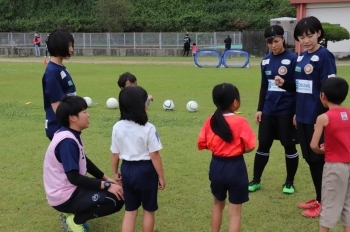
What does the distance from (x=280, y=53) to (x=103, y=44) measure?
33.8 metres

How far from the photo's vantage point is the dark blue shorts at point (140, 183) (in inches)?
148

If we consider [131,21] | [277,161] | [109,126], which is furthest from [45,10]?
[277,161]

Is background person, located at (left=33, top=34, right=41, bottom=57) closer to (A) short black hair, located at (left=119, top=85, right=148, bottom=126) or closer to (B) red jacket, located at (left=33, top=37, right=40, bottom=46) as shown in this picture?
(B) red jacket, located at (left=33, top=37, right=40, bottom=46)

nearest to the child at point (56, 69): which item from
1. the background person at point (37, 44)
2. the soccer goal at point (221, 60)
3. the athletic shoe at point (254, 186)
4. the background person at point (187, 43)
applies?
the athletic shoe at point (254, 186)

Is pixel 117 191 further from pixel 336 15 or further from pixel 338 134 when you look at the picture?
pixel 336 15

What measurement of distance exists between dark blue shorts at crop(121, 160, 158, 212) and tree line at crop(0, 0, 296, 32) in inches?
1442

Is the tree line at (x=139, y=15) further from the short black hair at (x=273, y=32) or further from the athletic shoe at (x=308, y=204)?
the athletic shoe at (x=308, y=204)

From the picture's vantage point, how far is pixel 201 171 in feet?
20.1

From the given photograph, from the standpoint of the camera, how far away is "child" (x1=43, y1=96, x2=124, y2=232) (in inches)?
157

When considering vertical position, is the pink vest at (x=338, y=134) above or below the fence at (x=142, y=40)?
below

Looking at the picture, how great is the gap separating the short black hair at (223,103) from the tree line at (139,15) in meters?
36.3

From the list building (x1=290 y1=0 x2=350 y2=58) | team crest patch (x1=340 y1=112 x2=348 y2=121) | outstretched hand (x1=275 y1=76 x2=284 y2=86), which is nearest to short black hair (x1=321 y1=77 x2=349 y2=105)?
team crest patch (x1=340 y1=112 x2=348 y2=121)

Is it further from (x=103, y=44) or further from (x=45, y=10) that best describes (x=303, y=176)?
(x=45, y=10)

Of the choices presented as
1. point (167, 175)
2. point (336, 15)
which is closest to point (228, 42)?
point (336, 15)
